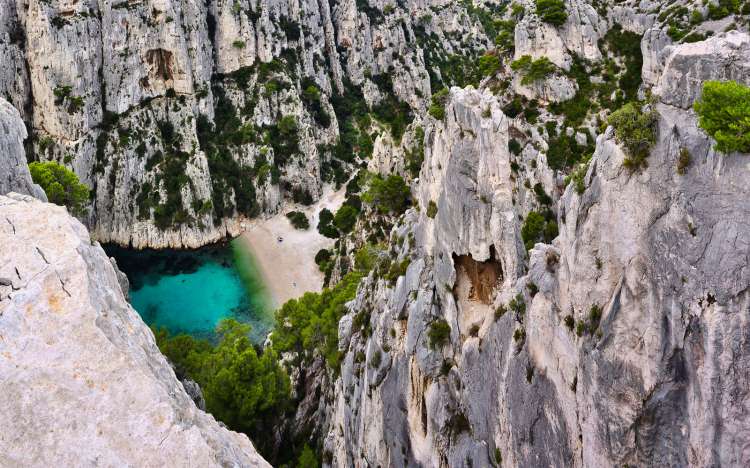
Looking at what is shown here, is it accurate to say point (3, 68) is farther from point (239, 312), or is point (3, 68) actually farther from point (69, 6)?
point (239, 312)

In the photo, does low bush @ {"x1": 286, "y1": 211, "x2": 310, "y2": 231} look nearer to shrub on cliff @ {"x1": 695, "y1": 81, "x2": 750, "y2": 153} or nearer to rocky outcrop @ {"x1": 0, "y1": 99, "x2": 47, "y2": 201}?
rocky outcrop @ {"x1": 0, "y1": 99, "x2": 47, "y2": 201}

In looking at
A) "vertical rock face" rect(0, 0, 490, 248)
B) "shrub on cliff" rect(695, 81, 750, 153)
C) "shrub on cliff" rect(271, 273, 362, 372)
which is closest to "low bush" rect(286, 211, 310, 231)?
"vertical rock face" rect(0, 0, 490, 248)

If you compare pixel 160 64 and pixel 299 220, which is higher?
pixel 160 64

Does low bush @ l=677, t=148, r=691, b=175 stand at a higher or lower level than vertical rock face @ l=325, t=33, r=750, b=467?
higher

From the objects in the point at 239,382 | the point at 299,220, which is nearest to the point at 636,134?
the point at 239,382

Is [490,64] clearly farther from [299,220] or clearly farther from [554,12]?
[299,220]

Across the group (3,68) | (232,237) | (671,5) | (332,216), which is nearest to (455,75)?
(332,216)
